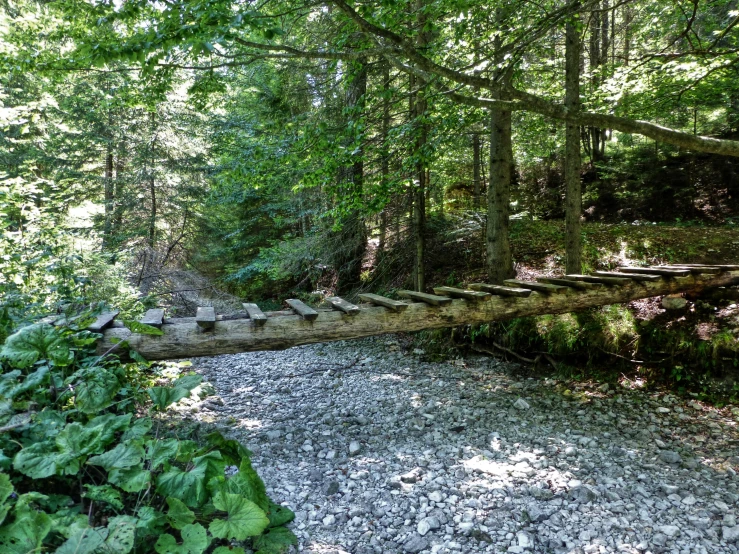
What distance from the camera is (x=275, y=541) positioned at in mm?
2430

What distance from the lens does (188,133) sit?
32.7ft

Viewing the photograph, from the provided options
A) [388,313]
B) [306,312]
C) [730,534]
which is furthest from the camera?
[388,313]

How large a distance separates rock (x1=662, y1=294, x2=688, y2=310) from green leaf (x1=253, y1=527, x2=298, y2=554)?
5224 mm

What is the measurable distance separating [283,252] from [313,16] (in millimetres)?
4747

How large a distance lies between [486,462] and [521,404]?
1.31 meters

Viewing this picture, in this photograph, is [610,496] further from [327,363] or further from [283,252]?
[283,252]

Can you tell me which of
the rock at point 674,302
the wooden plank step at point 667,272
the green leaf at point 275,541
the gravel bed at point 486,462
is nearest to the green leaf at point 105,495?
the green leaf at point 275,541

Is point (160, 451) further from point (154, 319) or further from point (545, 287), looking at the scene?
point (545, 287)

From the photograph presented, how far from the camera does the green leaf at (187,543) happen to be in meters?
1.88

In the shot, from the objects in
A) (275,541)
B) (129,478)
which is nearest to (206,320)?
(129,478)

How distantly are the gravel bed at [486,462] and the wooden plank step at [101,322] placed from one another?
1.50m

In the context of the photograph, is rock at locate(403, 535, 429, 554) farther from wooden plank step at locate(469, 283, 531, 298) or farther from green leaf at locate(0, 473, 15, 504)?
wooden plank step at locate(469, 283, 531, 298)

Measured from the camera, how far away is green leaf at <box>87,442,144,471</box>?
6.97 ft

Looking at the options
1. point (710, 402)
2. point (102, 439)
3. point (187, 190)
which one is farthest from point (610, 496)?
point (187, 190)
